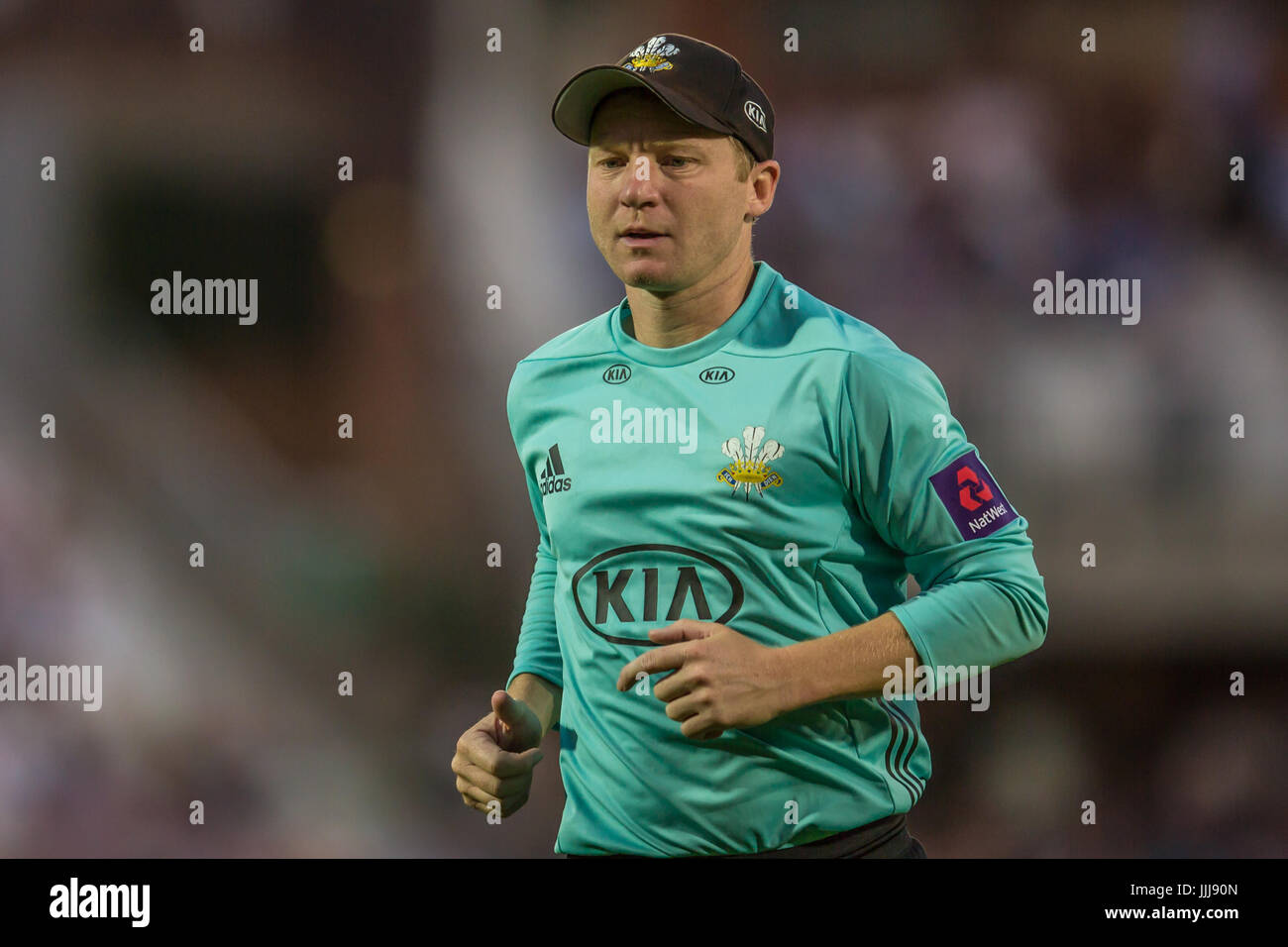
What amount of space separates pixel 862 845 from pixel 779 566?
0.61m

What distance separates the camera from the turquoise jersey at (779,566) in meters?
2.45

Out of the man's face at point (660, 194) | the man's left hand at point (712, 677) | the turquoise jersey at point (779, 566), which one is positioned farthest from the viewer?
the man's face at point (660, 194)

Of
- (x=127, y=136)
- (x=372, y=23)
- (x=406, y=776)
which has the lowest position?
(x=406, y=776)

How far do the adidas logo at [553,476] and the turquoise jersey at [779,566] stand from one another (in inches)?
2.0

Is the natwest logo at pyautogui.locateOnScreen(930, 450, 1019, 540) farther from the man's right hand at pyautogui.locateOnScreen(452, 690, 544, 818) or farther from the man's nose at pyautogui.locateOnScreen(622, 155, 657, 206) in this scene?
the man's right hand at pyautogui.locateOnScreen(452, 690, 544, 818)

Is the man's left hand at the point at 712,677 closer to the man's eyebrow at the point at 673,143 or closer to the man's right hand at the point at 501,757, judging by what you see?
the man's right hand at the point at 501,757

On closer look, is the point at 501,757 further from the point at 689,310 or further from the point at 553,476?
the point at 689,310

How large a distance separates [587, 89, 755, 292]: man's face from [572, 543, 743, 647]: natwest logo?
23.4 inches

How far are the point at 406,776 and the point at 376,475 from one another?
2.85ft

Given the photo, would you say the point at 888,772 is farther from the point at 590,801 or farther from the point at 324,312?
the point at 324,312

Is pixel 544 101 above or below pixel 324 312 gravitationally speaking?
above

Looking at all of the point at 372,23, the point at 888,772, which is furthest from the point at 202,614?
the point at 888,772

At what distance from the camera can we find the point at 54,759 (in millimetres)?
3412

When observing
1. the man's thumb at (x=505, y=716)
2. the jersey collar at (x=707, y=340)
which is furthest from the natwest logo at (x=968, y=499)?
the man's thumb at (x=505, y=716)
